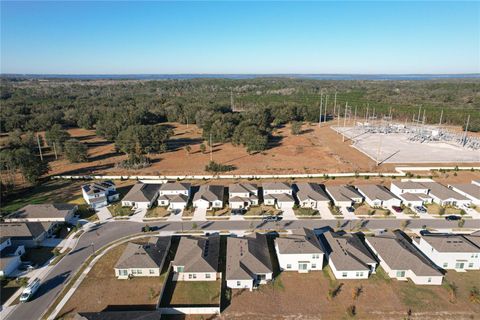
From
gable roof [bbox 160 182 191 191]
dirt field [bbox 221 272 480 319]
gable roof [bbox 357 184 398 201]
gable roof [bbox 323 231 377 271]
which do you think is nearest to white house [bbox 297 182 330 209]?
gable roof [bbox 357 184 398 201]

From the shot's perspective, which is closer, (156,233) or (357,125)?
(156,233)

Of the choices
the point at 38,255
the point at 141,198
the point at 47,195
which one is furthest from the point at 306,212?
the point at 47,195

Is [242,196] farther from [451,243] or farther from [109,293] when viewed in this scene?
[451,243]

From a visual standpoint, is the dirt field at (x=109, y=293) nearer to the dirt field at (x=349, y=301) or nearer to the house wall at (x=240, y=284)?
the house wall at (x=240, y=284)

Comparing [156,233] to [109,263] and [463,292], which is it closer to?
[109,263]

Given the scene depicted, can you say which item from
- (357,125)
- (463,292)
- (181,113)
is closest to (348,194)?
(463,292)
